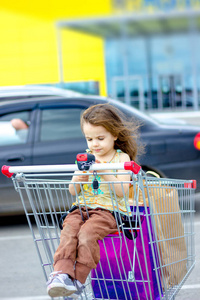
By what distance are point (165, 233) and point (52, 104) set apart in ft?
12.4

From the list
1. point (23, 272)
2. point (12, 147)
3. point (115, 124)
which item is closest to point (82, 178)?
point (115, 124)

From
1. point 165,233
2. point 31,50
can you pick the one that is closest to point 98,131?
point 165,233

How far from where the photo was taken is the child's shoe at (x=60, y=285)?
2.84 meters

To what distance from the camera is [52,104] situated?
684cm

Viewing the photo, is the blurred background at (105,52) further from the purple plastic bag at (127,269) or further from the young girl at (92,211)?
the purple plastic bag at (127,269)

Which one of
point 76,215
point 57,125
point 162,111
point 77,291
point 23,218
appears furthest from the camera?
point 162,111

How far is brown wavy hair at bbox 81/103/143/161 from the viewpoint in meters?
3.29

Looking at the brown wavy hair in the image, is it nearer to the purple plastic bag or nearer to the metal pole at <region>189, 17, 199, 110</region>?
the purple plastic bag

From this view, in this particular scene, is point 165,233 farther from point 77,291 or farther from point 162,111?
point 162,111

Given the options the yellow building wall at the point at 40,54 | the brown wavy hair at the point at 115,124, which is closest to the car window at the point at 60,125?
the brown wavy hair at the point at 115,124

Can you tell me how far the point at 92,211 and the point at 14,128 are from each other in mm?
3770

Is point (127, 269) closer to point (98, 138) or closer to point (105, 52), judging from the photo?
point (98, 138)

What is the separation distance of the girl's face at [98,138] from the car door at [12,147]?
10.7 ft

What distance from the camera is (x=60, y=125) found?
6789 millimetres
